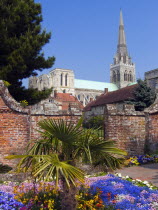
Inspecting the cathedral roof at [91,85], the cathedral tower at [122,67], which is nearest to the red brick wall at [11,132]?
the cathedral roof at [91,85]

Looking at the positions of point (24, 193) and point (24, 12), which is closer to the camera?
point (24, 193)

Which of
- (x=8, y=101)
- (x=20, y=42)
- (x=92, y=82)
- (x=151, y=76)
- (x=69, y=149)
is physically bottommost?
(x=69, y=149)

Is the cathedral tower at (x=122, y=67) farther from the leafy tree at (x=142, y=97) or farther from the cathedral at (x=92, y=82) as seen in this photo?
the leafy tree at (x=142, y=97)

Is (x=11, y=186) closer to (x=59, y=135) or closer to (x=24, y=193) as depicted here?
(x=24, y=193)

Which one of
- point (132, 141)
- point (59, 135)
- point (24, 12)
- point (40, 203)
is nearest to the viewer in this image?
point (59, 135)

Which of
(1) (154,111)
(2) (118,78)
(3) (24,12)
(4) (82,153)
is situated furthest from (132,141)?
(2) (118,78)

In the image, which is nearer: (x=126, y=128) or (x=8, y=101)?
(x=8, y=101)

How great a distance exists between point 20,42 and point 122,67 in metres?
111

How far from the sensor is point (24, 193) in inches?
215

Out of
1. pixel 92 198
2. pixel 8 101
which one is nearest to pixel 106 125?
pixel 8 101

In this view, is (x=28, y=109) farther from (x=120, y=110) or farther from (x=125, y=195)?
(x=125, y=195)

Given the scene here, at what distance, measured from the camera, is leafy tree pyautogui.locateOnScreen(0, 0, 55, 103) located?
546 inches

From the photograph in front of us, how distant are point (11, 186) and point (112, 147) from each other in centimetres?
333

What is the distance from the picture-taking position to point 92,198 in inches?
206
